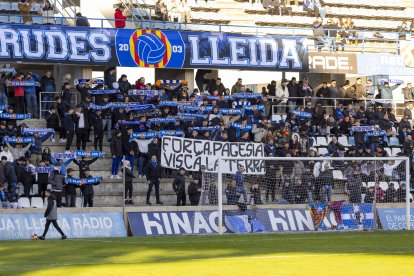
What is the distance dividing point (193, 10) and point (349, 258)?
27.0 m

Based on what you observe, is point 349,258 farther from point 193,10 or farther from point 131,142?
point 193,10

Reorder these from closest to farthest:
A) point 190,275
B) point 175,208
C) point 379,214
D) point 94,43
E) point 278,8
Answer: point 190,275
point 175,208
point 379,214
point 94,43
point 278,8

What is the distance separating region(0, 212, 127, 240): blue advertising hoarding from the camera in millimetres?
28391

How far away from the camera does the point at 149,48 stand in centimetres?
3853

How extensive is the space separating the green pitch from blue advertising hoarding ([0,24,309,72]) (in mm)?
10858

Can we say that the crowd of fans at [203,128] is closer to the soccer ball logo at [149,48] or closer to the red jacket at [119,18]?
the soccer ball logo at [149,48]

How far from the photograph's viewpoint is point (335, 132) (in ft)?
128

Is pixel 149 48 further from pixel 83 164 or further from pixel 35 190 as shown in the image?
pixel 35 190

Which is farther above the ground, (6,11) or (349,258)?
(6,11)

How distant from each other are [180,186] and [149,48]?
25.8 feet

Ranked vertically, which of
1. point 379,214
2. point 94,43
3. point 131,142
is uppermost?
point 94,43

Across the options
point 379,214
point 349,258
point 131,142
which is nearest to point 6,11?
point 131,142

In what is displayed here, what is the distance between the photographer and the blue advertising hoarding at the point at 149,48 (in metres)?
36.4

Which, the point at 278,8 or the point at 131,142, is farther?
the point at 278,8
